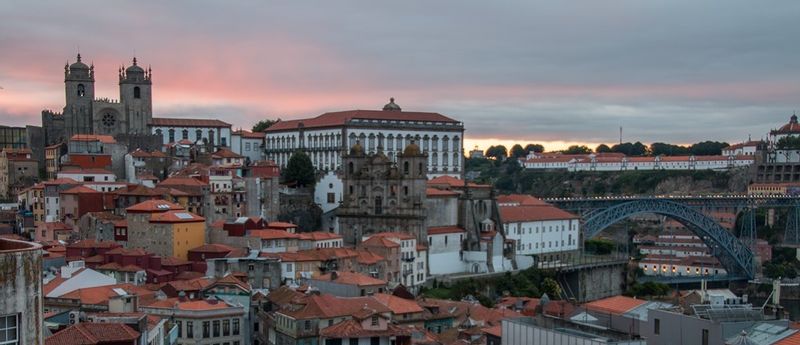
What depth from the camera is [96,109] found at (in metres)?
70.9

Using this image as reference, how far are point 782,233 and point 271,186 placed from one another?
60866 mm

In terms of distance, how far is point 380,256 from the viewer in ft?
162

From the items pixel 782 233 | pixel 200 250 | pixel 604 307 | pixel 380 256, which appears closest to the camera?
pixel 604 307

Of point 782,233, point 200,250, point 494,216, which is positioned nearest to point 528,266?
point 494,216

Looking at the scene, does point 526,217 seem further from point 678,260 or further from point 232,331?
point 232,331

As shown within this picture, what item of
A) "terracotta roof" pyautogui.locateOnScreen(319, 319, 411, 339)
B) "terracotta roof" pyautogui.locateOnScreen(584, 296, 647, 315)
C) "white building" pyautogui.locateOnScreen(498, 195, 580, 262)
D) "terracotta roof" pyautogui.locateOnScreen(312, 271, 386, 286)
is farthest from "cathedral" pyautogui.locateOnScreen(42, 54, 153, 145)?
"terracotta roof" pyautogui.locateOnScreen(584, 296, 647, 315)

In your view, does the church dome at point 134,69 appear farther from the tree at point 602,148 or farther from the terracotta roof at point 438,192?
the tree at point 602,148

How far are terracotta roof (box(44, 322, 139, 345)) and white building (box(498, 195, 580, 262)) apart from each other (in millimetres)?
42936

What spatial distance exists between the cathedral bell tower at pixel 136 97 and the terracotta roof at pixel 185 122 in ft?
2.32

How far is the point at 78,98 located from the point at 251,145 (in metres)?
15.1

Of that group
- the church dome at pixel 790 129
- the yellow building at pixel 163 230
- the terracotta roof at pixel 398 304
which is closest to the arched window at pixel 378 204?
the yellow building at pixel 163 230

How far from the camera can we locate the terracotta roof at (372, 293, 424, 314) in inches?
1324

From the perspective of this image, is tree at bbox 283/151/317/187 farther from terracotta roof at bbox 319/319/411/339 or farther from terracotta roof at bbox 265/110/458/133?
terracotta roof at bbox 319/319/411/339

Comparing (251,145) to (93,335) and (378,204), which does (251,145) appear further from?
(93,335)
